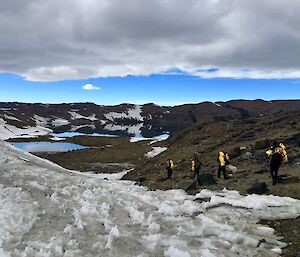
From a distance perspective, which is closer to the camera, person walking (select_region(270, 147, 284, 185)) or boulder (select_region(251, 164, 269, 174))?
person walking (select_region(270, 147, 284, 185))

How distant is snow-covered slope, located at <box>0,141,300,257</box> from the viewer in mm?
11844

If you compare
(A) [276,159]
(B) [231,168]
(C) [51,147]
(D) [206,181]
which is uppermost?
(A) [276,159]

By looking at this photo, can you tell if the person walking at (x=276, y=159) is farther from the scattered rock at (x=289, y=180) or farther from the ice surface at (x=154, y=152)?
the ice surface at (x=154, y=152)

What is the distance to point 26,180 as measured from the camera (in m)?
17.8

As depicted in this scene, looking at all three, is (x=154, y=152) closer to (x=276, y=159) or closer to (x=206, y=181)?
(x=206, y=181)

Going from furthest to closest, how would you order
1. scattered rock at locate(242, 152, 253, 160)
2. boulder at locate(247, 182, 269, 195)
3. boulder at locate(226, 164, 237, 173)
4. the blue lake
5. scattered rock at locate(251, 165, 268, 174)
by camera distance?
1. the blue lake
2. scattered rock at locate(242, 152, 253, 160)
3. boulder at locate(226, 164, 237, 173)
4. scattered rock at locate(251, 165, 268, 174)
5. boulder at locate(247, 182, 269, 195)

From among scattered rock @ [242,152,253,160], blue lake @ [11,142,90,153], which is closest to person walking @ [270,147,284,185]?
scattered rock @ [242,152,253,160]

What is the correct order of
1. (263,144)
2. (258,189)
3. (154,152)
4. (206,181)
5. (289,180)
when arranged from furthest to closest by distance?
(154,152) → (263,144) → (206,181) → (289,180) → (258,189)

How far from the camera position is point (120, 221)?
14.7m

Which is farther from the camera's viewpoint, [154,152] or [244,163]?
[154,152]

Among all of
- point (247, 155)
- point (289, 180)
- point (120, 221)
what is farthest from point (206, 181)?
point (247, 155)

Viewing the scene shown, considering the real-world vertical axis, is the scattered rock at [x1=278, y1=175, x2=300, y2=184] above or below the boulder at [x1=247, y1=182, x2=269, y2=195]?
above

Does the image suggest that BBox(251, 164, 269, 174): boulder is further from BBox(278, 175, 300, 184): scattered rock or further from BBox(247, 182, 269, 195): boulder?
BBox(247, 182, 269, 195): boulder

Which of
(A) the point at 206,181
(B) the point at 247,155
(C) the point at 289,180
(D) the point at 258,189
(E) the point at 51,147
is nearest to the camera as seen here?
(D) the point at 258,189
